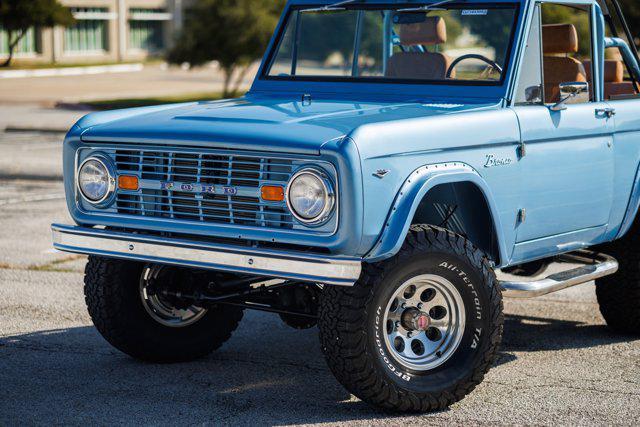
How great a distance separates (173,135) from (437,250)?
52.3 inches

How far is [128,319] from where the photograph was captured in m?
5.91

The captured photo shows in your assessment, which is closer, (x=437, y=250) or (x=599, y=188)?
(x=437, y=250)

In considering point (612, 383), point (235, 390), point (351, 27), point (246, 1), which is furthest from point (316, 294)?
point (246, 1)

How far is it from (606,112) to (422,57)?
3.57ft

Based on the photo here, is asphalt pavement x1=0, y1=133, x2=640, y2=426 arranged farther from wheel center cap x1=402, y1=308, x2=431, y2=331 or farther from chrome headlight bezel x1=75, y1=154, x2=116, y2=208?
chrome headlight bezel x1=75, y1=154, x2=116, y2=208

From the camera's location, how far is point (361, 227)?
487 centimetres

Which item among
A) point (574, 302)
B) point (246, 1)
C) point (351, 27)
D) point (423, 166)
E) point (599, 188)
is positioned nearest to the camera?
point (423, 166)

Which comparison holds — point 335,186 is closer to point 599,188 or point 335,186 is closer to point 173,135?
point 173,135

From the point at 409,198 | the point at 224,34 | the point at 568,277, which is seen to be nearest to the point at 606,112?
the point at 568,277

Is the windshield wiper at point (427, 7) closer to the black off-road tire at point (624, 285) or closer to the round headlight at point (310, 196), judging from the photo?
the black off-road tire at point (624, 285)

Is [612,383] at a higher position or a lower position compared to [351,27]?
lower

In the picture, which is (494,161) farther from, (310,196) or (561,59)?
(561,59)

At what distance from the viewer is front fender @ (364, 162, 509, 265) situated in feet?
16.2

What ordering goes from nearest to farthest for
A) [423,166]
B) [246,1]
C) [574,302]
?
[423,166] → [574,302] → [246,1]
